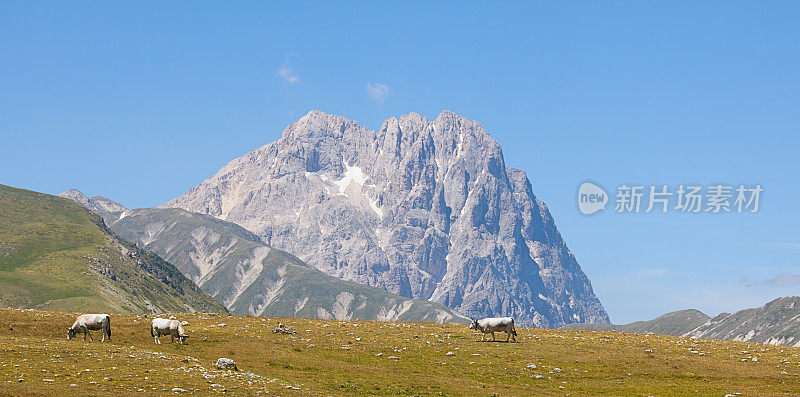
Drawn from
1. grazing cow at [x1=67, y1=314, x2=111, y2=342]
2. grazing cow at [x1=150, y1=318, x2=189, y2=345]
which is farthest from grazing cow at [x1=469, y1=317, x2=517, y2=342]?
grazing cow at [x1=67, y1=314, x2=111, y2=342]

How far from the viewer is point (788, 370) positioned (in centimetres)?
6112

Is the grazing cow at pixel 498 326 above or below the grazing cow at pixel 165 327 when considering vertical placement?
above

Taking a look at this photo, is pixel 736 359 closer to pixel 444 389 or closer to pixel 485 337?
pixel 485 337

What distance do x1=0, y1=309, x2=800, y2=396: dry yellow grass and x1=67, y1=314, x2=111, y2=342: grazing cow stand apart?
154 centimetres

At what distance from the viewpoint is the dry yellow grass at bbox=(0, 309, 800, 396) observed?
4672 cm

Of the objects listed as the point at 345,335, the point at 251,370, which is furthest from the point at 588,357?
the point at 251,370

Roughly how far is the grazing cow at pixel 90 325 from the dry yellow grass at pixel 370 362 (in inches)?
60.5

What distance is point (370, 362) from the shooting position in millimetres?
61250

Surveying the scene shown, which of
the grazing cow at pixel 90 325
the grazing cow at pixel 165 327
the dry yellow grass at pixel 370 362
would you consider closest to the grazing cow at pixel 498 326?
the dry yellow grass at pixel 370 362

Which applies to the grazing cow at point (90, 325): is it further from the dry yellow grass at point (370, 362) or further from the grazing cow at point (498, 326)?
the grazing cow at point (498, 326)

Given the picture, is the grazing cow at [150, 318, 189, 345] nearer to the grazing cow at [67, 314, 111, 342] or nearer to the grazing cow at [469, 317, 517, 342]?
the grazing cow at [67, 314, 111, 342]

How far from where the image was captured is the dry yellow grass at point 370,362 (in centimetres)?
4672

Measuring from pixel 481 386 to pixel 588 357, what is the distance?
52.8 ft

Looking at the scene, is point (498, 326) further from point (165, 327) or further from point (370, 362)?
point (165, 327)
